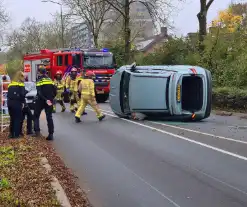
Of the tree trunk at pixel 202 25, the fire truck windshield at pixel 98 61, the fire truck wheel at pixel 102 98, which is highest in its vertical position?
the tree trunk at pixel 202 25

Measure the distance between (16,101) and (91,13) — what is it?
3516 cm

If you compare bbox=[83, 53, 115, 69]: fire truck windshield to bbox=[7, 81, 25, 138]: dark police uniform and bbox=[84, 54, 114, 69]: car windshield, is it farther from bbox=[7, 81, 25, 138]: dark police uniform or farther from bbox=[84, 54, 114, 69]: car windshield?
bbox=[7, 81, 25, 138]: dark police uniform

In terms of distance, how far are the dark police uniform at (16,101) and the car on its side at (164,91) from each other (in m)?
4.49

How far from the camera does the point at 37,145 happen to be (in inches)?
379

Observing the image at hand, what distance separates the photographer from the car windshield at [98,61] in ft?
79.3

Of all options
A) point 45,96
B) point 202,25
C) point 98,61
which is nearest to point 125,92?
point 45,96

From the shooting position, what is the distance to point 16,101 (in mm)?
10438

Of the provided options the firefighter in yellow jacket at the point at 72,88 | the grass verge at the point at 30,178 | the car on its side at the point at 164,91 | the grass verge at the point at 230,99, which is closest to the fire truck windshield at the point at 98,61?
the firefighter in yellow jacket at the point at 72,88

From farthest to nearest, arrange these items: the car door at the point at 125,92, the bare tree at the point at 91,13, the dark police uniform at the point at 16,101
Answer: the bare tree at the point at 91,13 < the car door at the point at 125,92 < the dark police uniform at the point at 16,101

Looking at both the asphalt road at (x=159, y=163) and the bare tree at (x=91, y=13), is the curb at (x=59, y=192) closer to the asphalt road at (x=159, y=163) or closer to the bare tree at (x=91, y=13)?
the asphalt road at (x=159, y=163)

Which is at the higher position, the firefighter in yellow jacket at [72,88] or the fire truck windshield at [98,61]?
the fire truck windshield at [98,61]

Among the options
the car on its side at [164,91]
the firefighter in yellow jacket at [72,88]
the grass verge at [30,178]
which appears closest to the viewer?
the grass verge at [30,178]

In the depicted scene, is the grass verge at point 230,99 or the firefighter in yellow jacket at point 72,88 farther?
the grass verge at point 230,99

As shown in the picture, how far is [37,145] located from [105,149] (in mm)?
1527
